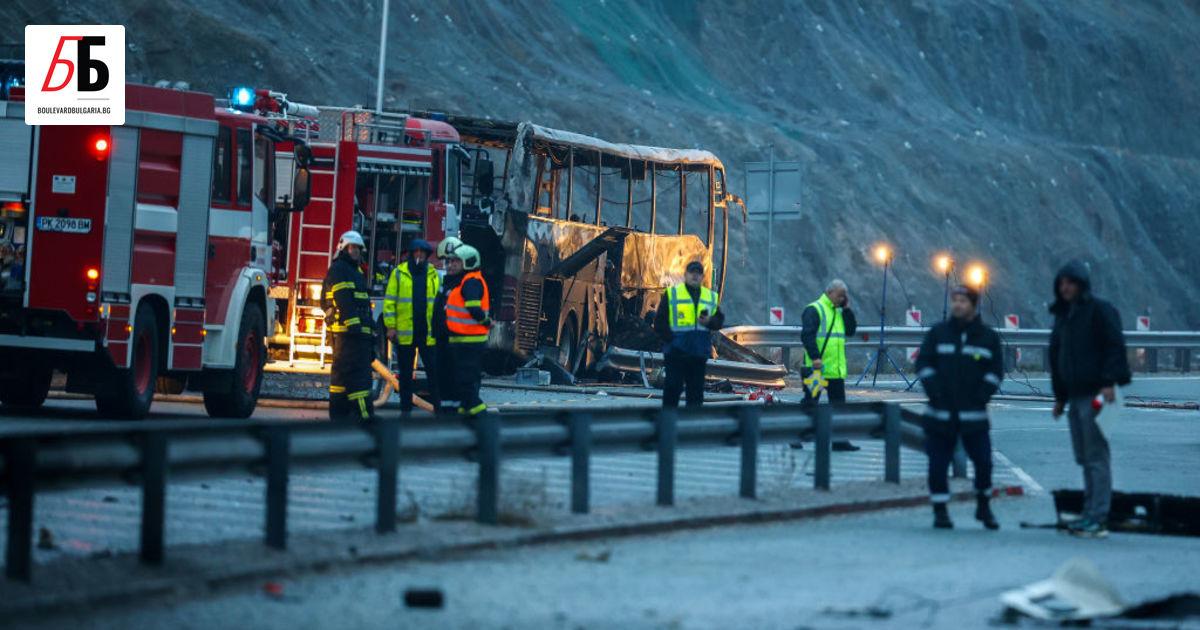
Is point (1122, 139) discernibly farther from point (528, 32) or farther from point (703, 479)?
point (703, 479)

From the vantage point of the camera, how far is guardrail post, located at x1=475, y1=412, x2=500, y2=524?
34.1ft

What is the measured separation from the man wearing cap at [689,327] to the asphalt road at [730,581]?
488cm

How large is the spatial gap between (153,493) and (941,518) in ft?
18.5

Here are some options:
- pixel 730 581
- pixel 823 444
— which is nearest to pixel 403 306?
pixel 823 444

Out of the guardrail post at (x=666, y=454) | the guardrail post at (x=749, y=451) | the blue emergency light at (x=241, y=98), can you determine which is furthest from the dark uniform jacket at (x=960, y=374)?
the blue emergency light at (x=241, y=98)

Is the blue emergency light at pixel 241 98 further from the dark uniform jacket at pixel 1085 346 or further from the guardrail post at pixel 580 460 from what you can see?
the dark uniform jacket at pixel 1085 346

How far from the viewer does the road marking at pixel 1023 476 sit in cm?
1517

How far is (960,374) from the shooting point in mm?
Answer: 12430

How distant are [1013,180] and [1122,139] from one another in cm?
1541

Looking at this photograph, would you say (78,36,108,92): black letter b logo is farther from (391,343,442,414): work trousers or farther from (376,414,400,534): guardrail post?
(376,414,400,534): guardrail post

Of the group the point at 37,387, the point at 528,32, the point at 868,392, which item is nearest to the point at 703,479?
the point at 37,387

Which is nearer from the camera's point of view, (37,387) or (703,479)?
(703,479)

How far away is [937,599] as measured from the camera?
8625 millimetres

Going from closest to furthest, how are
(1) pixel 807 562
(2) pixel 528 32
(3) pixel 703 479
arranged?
(1) pixel 807 562, (3) pixel 703 479, (2) pixel 528 32
